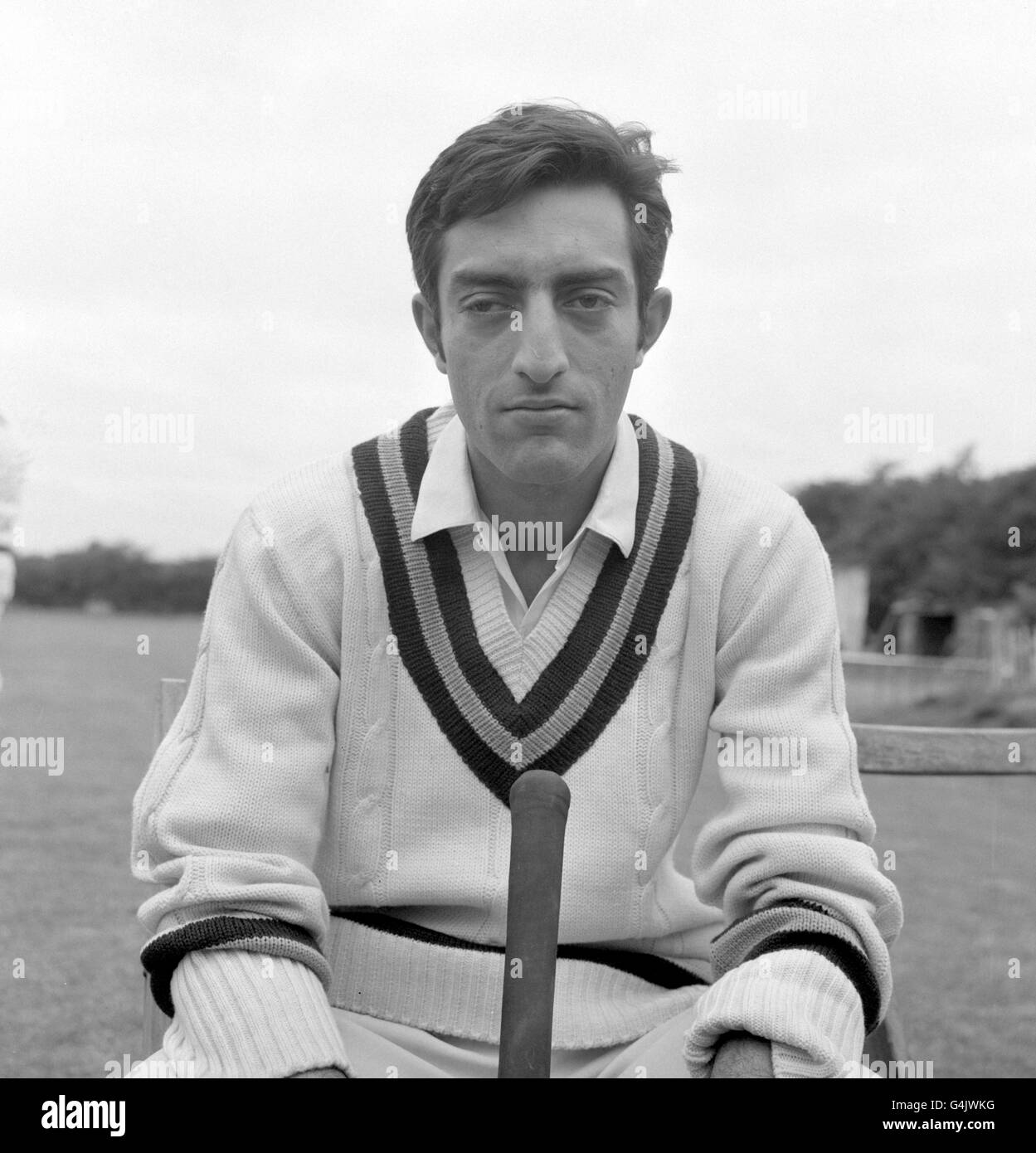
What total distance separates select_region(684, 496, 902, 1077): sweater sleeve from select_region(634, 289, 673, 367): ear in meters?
0.33

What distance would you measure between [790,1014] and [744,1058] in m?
0.08

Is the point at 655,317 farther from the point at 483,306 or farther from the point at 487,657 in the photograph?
the point at 487,657

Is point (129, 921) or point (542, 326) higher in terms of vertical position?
point (542, 326)

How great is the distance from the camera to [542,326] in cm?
179

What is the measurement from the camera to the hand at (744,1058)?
1563mm

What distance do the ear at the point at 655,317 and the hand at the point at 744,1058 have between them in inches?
38.0

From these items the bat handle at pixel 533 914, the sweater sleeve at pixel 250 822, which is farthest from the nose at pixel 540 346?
the bat handle at pixel 533 914

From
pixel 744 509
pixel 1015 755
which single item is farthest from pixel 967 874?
pixel 744 509

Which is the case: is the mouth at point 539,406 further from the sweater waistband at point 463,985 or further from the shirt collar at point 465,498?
the sweater waistband at point 463,985

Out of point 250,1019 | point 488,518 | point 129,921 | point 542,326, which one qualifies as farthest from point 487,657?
point 129,921

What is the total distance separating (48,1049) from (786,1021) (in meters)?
2.64

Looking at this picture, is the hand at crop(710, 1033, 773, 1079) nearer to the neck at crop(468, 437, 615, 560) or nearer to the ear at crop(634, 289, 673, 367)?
the neck at crop(468, 437, 615, 560)

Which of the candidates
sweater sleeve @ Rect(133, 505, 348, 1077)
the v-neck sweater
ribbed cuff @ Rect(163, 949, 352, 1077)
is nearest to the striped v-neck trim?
the v-neck sweater
